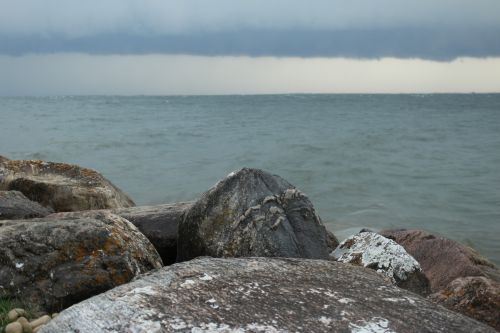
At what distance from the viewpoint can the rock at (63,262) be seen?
15.0 ft

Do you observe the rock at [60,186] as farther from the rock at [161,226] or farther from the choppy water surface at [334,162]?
the choppy water surface at [334,162]

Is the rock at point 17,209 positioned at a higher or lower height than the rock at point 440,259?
higher

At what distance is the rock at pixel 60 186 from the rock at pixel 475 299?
469 cm

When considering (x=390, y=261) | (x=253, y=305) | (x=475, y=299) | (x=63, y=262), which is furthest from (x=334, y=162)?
(x=253, y=305)

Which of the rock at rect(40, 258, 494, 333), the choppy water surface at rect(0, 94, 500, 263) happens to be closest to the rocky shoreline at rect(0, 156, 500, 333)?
the rock at rect(40, 258, 494, 333)

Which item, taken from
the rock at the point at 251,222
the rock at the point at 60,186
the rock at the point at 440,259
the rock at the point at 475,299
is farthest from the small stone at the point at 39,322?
the rock at the point at 440,259

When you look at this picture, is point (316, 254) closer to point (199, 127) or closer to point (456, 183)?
point (456, 183)

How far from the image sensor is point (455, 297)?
4926mm

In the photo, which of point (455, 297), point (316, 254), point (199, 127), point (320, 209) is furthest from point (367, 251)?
point (199, 127)

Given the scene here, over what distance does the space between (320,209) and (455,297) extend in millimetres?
10536

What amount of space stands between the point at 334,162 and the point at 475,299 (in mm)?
19508

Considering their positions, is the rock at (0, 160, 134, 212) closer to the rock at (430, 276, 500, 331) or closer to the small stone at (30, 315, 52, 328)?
the small stone at (30, 315, 52, 328)

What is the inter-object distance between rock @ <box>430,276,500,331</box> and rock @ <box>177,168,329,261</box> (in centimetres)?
115

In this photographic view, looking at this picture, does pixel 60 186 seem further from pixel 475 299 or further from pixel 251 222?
pixel 475 299
